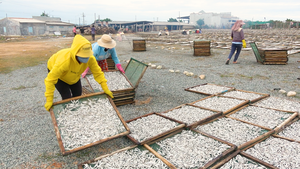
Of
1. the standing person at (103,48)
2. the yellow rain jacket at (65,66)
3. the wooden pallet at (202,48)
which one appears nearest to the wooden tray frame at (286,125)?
the yellow rain jacket at (65,66)

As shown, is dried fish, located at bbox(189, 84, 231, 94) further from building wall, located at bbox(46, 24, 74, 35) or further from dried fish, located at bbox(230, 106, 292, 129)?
building wall, located at bbox(46, 24, 74, 35)

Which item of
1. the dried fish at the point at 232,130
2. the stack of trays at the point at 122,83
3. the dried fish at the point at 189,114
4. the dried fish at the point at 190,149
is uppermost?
the stack of trays at the point at 122,83

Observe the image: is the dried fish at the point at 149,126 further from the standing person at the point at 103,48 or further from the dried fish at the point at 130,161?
the standing person at the point at 103,48

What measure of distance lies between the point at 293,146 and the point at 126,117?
3234 millimetres

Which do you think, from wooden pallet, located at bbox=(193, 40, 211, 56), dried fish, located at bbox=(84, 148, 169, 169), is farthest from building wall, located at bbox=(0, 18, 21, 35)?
dried fish, located at bbox=(84, 148, 169, 169)

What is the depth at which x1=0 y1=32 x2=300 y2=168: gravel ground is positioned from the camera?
335 cm

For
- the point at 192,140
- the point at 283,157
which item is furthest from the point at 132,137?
the point at 283,157

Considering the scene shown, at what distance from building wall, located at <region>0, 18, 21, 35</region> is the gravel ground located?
3734 centimetres

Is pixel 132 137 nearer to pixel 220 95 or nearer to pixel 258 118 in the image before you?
pixel 258 118

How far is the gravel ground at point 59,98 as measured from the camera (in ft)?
11.0

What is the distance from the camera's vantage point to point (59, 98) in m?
6.02

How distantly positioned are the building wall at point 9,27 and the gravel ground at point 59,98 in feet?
123

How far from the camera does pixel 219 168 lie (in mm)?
2795

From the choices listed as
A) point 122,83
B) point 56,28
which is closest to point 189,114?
point 122,83
